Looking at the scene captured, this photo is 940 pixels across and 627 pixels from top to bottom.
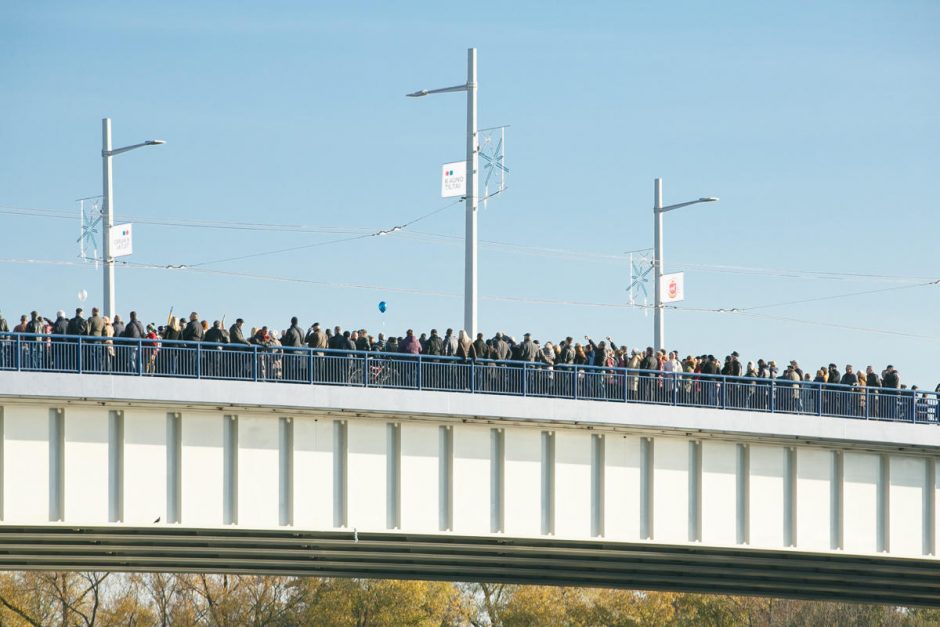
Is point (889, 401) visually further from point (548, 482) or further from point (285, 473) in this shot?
point (285, 473)

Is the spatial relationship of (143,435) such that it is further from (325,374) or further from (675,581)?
(675,581)

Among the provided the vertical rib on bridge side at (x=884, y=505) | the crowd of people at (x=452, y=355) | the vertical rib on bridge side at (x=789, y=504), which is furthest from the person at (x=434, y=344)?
the vertical rib on bridge side at (x=884, y=505)

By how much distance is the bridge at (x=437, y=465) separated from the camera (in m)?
34.7

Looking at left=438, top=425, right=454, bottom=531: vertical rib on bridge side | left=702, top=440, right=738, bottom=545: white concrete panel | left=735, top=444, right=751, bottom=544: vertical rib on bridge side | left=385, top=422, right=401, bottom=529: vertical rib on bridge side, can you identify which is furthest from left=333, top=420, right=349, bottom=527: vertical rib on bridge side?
left=735, top=444, right=751, bottom=544: vertical rib on bridge side

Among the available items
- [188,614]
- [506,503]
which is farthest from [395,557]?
[188,614]

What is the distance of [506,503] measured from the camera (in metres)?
38.5

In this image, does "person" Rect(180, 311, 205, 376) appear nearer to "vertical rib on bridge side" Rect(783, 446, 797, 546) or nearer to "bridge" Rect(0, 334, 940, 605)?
"bridge" Rect(0, 334, 940, 605)

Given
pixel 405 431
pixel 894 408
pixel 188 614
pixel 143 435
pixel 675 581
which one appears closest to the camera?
pixel 143 435

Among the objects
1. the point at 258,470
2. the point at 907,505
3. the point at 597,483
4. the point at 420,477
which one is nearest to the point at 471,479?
the point at 420,477

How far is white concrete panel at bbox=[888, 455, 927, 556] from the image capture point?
4241cm

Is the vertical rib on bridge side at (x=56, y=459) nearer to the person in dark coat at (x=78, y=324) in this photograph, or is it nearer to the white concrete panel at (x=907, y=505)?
the person in dark coat at (x=78, y=324)

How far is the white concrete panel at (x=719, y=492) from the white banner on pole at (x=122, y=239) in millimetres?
15798

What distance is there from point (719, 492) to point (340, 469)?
976cm

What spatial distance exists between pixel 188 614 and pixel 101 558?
34791 mm
